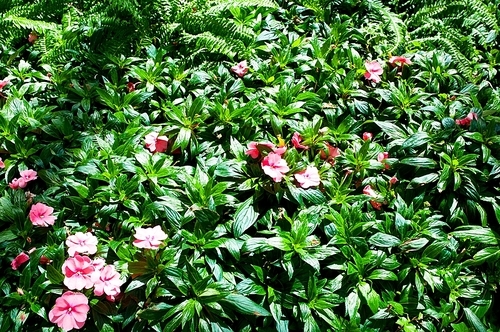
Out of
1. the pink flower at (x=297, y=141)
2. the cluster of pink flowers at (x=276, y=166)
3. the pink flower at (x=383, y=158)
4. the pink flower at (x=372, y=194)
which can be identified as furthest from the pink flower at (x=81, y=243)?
the pink flower at (x=383, y=158)

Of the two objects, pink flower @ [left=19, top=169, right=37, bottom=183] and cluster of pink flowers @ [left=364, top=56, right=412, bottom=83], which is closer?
pink flower @ [left=19, top=169, right=37, bottom=183]

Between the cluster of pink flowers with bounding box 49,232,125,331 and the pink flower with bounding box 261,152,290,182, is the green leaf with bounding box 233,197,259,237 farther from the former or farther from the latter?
the cluster of pink flowers with bounding box 49,232,125,331

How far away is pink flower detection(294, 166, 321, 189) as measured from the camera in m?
1.96

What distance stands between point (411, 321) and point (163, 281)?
2.67 feet

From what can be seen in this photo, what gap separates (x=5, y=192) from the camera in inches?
79.4

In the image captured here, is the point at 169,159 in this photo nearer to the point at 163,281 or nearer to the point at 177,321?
the point at 163,281

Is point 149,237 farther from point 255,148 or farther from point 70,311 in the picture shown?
point 255,148

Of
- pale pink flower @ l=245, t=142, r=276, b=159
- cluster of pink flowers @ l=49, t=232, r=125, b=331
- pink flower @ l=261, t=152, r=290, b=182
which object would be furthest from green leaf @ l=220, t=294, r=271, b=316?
pale pink flower @ l=245, t=142, r=276, b=159

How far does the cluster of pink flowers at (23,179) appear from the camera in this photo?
2.04m

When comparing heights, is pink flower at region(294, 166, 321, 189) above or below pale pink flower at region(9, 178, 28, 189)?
above

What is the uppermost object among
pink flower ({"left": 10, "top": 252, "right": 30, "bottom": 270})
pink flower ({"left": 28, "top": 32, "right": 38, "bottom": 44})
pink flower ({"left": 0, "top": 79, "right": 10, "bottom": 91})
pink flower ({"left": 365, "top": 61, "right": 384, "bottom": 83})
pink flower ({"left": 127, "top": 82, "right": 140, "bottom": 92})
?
pink flower ({"left": 365, "top": 61, "right": 384, "bottom": 83})

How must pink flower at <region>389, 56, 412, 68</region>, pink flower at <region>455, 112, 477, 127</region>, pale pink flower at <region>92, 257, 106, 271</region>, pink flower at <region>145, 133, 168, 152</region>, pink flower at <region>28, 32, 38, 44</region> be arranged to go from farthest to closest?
pink flower at <region>28, 32, 38, 44</region> → pink flower at <region>389, 56, 412, 68</region> → pink flower at <region>455, 112, 477, 127</region> → pink flower at <region>145, 133, 168, 152</region> → pale pink flower at <region>92, 257, 106, 271</region>

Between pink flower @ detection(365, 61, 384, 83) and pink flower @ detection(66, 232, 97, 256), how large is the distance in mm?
1436

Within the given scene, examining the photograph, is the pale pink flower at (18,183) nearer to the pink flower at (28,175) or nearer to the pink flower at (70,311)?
the pink flower at (28,175)
